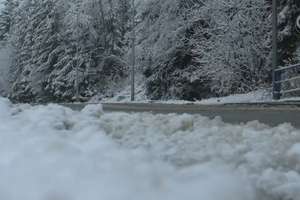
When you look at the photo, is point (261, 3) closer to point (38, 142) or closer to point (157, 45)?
point (157, 45)

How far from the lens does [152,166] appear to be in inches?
142

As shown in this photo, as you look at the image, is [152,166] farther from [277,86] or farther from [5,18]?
[5,18]

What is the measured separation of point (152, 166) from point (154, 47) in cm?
3455

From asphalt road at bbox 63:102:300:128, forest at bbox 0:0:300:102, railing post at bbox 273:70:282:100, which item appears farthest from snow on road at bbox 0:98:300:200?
forest at bbox 0:0:300:102

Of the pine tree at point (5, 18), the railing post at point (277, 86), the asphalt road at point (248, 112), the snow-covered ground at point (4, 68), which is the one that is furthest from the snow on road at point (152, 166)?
the pine tree at point (5, 18)

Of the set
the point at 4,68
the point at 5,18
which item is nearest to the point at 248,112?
the point at 4,68

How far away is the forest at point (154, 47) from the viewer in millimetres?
29625

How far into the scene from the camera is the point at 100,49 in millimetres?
59844

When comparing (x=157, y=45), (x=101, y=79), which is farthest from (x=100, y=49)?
(x=157, y=45)

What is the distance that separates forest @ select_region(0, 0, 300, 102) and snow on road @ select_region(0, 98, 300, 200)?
878 inches

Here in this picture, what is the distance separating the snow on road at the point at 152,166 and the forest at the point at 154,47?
878 inches

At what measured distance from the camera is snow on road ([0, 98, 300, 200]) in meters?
2.95

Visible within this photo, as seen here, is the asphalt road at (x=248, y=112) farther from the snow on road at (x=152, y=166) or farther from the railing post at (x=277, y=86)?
the railing post at (x=277, y=86)

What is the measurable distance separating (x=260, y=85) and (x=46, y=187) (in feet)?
89.0
